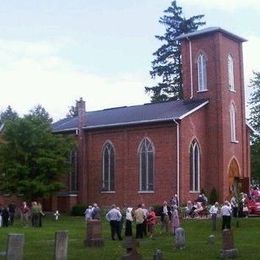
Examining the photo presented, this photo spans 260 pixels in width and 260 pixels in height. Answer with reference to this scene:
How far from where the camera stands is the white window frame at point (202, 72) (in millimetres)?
46875

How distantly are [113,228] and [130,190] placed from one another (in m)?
18.7

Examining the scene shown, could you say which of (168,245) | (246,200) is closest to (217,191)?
(246,200)

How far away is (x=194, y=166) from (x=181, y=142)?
2266 millimetres

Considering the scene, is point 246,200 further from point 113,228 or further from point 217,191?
point 113,228

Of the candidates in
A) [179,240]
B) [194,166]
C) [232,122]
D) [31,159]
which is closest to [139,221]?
[179,240]

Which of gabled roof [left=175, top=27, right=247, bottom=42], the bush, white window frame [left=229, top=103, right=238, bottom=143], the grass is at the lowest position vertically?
the grass

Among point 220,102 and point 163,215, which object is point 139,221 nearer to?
point 163,215

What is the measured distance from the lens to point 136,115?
4750cm

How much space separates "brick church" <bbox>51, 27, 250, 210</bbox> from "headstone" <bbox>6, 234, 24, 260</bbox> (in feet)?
97.9

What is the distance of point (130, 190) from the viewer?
150 feet

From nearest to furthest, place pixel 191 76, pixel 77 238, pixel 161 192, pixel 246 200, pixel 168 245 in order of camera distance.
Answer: pixel 168 245 < pixel 77 238 < pixel 246 200 < pixel 161 192 < pixel 191 76

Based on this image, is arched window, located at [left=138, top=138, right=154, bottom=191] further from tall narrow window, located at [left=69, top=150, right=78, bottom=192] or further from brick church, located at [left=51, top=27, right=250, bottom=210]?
tall narrow window, located at [left=69, top=150, right=78, bottom=192]

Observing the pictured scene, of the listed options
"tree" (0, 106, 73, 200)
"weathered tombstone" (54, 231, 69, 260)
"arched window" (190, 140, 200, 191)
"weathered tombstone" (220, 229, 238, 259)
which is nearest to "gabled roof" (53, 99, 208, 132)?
"arched window" (190, 140, 200, 191)

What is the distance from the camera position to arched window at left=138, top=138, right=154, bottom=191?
4491 centimetres
